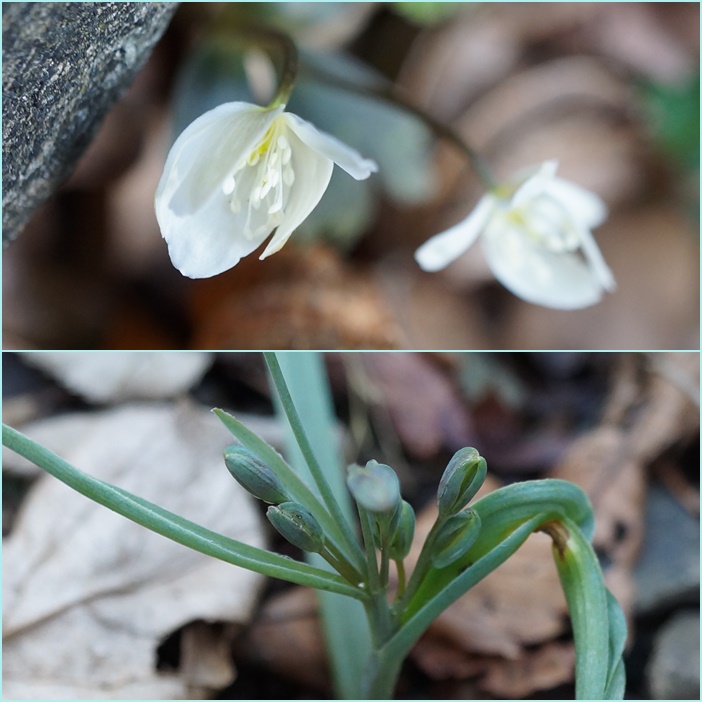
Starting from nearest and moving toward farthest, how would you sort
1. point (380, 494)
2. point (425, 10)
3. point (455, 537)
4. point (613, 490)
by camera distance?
point (380, 494), point (455, 537), point (613, 490), point (425, 10)

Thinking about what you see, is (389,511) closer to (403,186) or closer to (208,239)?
(208,239)

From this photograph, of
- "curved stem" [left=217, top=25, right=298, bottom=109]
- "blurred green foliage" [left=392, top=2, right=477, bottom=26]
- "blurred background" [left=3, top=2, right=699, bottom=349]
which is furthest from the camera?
"blurred green foliage" [left=392, top=2, right=477, bottom=26]

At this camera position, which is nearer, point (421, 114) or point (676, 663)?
point (676, 663)

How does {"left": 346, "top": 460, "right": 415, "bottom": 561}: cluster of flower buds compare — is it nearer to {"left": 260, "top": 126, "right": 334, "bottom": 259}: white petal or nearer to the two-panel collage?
the two-panel collage

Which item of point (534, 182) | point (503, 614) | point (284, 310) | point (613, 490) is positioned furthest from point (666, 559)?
point (284, 310)

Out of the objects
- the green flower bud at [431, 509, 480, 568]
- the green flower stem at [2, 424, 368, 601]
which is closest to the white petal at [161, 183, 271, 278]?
the green flower stem at [2, 424, 368, 601]

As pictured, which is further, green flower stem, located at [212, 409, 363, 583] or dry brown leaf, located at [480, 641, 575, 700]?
dry brown leaf, located at [480, 641, 575, 700]
